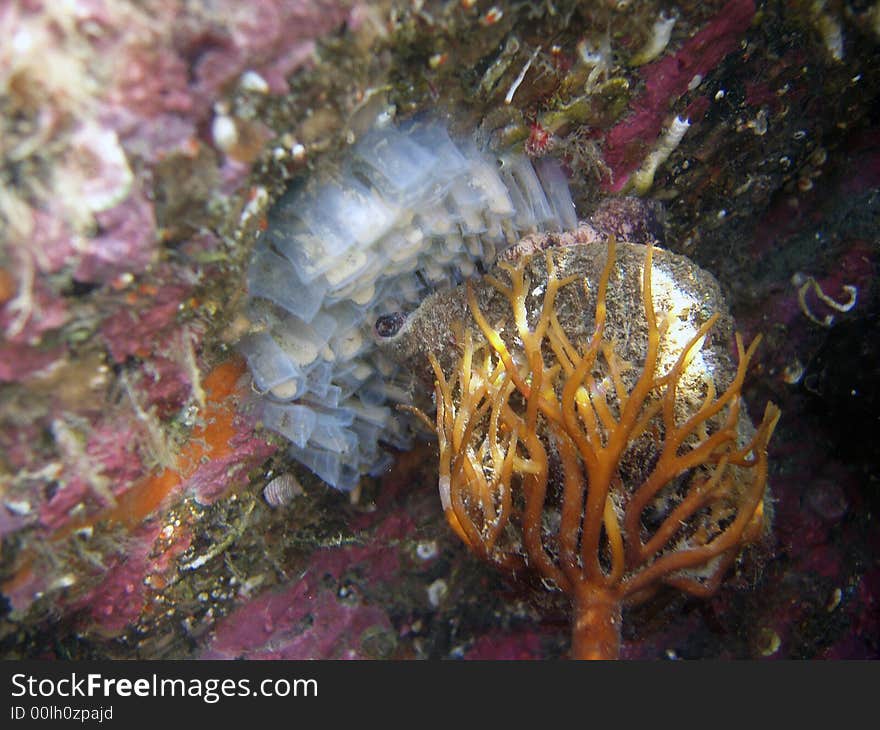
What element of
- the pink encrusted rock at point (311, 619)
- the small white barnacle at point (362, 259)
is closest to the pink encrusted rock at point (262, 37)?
the small white barnacle at point (362, 259)

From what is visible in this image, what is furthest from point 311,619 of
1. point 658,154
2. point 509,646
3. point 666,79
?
point 666,79

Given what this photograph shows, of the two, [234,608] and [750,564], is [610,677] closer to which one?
[750,564]

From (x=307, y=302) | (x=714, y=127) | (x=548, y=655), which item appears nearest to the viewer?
(x=307, y=302)

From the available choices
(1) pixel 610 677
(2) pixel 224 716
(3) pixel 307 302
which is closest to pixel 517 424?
(3) pixel 307 302

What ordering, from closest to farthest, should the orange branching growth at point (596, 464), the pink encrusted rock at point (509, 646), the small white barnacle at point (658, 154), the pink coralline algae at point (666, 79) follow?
the orange branching growth at point (596, 464), the pink coralline algae at point (666, 79), the small white barnacle at point (658, 154), the pink encrusted rock at point (509, 646)

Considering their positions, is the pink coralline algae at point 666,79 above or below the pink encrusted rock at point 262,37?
below

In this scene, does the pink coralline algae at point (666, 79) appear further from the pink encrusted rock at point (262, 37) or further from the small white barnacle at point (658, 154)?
the pink encrusted rock at point (262, 37)

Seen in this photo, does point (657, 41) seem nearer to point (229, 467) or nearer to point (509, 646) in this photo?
point (229, 467)
